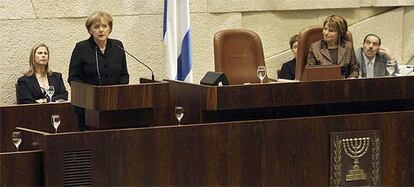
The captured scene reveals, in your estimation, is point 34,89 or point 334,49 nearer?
point 334,49

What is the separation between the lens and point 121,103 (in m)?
7.67

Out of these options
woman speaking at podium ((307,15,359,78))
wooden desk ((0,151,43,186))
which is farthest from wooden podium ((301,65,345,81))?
wooden desk ((0,151,43,186))

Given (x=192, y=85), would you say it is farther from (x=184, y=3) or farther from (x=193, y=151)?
(x=184, y=3)

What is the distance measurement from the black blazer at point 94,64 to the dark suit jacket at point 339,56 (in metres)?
1.93

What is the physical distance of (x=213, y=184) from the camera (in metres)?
7.56

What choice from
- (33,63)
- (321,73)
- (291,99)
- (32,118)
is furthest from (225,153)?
(33,63)

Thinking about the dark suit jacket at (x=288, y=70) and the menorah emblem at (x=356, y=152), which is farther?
the dark suit jacket at (x=288, y=70)

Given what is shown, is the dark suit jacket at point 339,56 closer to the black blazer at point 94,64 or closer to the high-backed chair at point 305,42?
the high-backed chair at point 305,42

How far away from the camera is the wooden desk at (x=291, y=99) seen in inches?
308

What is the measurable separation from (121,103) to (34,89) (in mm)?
2540

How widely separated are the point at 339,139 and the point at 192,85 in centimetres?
105

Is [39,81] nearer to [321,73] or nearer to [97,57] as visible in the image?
[97,57]

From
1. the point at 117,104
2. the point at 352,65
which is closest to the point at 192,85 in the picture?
the point at 117,104

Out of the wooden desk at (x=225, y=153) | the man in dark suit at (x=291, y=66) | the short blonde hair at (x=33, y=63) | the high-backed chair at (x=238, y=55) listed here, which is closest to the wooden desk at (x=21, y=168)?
the wooden desk at (x=225, y=153)
